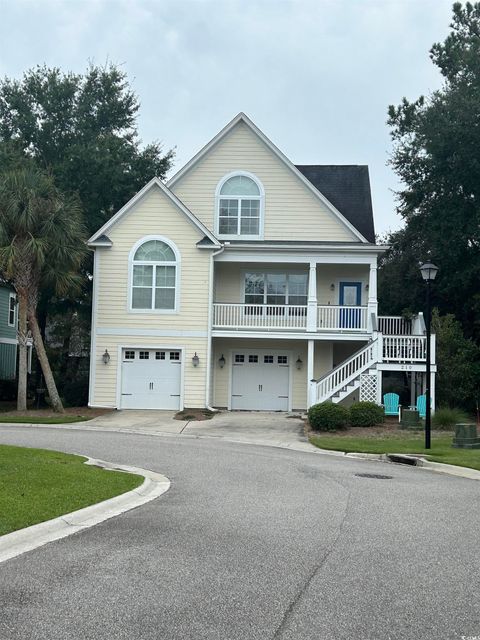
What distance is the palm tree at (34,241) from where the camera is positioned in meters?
23.8

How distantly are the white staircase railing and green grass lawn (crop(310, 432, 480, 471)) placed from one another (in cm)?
330

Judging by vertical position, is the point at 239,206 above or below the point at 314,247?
above

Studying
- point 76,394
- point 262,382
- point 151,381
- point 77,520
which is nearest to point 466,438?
point 262,382

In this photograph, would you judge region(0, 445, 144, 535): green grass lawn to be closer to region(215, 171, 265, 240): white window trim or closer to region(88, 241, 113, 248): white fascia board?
region(88, 241, 113, 248): white fascia board

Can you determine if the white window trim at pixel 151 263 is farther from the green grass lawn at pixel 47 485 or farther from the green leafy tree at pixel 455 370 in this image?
the green grass lawn at pixel 47 485

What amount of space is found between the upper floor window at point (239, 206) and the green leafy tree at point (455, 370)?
8470 mm

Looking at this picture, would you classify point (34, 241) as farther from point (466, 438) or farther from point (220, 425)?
point (466, 438)

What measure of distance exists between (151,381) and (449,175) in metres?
15.5

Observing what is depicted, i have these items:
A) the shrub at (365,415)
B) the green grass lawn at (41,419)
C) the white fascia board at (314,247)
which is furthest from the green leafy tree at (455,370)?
the green grass lawn at (41,419)

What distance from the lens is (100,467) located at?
12391mm

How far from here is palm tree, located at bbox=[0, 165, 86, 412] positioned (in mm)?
23781

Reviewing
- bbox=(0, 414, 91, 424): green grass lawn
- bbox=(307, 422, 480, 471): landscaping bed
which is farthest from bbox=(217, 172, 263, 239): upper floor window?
bbox=(307, 422, 480, 471): landscaping bed

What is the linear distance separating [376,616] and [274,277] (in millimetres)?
24063

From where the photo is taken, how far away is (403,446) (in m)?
18.1
